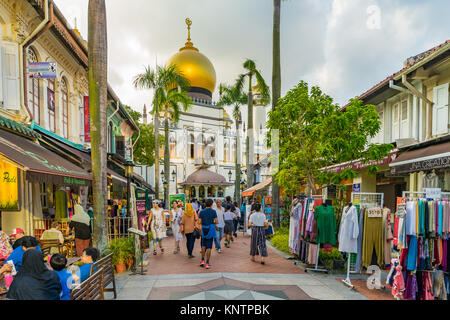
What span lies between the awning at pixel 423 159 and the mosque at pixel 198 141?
98.5 feet

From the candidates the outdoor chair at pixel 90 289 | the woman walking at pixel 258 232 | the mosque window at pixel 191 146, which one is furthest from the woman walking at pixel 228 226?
the mosque window at pixel 191 146

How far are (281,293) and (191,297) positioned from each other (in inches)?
70.7

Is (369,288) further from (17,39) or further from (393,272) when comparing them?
(17,39)

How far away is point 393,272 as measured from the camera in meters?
5.95

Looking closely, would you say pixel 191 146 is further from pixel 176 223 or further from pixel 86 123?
pixel 176 223

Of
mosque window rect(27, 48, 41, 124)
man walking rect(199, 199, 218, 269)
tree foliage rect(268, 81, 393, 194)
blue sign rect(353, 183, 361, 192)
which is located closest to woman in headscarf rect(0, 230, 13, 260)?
man walking rect(199, 199, 218, 269)

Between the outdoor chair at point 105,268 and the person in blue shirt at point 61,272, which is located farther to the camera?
the outdoor chair at point 105,268

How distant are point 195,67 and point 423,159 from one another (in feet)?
118

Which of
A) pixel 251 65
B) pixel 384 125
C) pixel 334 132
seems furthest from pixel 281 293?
pixel 251 65

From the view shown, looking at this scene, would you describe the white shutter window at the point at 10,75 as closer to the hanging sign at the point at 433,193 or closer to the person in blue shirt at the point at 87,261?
the person in blue shirt at the point at 87,261

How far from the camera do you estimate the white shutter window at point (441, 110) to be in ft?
29.5

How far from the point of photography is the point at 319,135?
9.19 meters

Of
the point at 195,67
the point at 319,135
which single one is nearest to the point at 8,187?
the point at 319,135

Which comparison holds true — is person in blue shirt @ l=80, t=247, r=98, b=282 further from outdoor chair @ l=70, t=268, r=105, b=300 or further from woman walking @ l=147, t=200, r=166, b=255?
woman walking @ l=147, t=200, r=166, b=255
